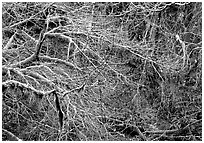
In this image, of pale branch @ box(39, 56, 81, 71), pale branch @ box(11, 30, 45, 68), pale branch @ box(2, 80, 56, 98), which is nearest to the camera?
pale branch @ box(2, 80, 56, 98)

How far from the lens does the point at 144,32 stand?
26.5 feet

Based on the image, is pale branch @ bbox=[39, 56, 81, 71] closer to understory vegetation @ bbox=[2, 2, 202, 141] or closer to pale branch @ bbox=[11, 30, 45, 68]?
understory vegetation @ bbox=[2, 2, 202, 141]

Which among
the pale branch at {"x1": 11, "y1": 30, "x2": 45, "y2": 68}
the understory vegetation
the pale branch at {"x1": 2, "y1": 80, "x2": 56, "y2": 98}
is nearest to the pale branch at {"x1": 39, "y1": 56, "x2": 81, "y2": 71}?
the understory vegetation

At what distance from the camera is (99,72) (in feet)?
21.2

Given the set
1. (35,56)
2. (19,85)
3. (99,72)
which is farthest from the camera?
(99,72)

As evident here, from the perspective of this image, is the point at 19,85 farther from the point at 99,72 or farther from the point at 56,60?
the point at 99,72

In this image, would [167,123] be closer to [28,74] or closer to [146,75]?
[146,75]

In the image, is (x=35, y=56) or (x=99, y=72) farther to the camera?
(x=99, y=72)

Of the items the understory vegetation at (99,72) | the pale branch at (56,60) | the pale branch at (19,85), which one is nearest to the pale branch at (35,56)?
the understory vegetation at (99,72)

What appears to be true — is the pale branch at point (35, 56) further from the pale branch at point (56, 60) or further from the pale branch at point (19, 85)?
the pale branch at point (19, 85)

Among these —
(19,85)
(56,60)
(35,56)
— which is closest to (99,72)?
(56,60)

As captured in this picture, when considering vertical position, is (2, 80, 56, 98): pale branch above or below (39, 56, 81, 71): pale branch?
below

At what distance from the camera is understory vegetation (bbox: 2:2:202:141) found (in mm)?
5949

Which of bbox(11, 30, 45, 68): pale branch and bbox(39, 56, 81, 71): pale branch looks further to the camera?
bbox(39, 56, 81, 71): pale branch
